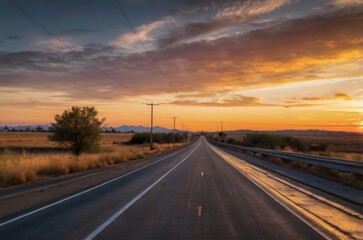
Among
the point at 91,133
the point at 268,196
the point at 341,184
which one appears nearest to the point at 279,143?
the point at 91,133

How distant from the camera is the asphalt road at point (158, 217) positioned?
7828mm

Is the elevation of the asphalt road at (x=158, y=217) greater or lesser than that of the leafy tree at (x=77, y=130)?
lesser

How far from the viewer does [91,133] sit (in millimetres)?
43750

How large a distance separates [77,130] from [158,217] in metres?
35.2

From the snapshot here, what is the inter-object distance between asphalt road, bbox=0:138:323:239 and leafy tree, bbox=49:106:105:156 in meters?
29.5

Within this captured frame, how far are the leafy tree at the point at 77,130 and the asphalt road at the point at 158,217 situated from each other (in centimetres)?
2950

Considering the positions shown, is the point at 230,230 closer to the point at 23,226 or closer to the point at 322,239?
the point at 322,239

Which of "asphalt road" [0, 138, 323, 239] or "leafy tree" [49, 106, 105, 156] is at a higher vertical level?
"leafy tree" [49, 106, 105, 156]

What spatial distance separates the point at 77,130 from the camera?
141ft

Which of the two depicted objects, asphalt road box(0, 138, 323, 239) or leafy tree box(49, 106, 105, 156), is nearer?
asphalt road box(0, 138, 323, 239)

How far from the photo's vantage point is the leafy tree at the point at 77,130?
42938 millimetres

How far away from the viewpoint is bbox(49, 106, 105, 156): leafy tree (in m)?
42.9

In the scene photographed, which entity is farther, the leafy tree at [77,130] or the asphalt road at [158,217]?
the leafy tree at [77,130]

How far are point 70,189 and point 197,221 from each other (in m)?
7.98
